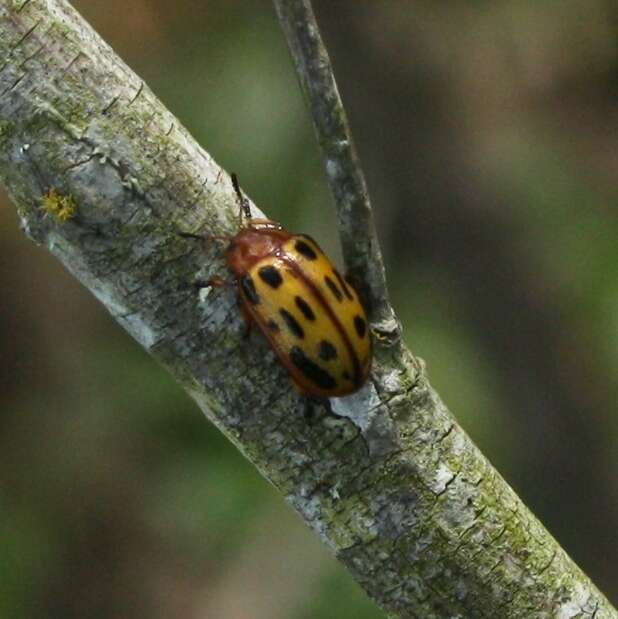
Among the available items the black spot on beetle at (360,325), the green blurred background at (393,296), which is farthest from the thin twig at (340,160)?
the green blurred background at (393,296)

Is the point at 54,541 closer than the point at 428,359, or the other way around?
the point at 428,359

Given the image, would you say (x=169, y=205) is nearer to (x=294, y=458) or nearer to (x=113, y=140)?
(x=113, y=140)

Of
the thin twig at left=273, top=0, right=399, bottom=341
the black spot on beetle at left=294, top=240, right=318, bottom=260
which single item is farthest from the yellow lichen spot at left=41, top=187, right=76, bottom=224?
the black spot on beetle at left=294, top=240, right=318, bottom=260

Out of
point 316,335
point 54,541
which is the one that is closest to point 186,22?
point 54,541

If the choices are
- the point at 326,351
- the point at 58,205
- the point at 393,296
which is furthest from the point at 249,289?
the point at 393,296

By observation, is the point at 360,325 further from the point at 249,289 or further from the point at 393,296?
the point at 393,296

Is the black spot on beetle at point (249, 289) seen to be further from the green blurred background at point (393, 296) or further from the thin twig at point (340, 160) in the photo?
the green blurred background at point (393, 296)
